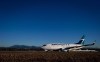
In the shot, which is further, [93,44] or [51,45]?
[93,44]

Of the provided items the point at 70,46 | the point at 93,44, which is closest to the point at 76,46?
the point at 70,46

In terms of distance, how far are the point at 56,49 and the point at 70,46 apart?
9727mm

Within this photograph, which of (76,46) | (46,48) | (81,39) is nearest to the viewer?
(46,48)

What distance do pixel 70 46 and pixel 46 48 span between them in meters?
15.0

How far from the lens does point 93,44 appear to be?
116312 mm

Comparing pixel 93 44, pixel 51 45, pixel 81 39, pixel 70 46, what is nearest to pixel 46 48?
pixel 51 45

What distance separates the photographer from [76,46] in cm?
11319

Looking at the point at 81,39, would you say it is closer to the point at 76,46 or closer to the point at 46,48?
the point at 76,46

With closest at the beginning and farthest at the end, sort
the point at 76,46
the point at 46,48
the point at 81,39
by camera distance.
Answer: the point at 46,48 < the point at 76,46 < the point at 81,39

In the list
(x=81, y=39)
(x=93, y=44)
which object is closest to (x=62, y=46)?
(x=93, y=44)

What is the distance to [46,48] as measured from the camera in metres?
106

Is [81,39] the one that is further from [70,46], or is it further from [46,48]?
[46,48]

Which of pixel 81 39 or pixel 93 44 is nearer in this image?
pixel 93 44

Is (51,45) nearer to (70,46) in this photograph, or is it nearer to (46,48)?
(46,48)
